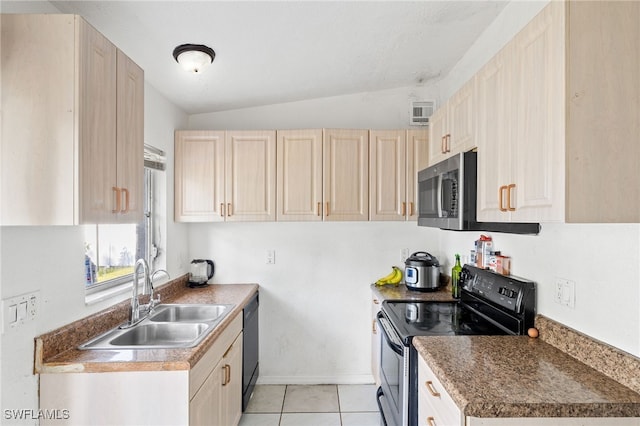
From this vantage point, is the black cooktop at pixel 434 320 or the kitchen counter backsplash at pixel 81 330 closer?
the kitchen counter backsplash at pixel 81 330

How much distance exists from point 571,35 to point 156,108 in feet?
7.87

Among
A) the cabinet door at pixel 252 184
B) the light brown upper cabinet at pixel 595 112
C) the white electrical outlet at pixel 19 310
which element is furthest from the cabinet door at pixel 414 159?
the white electrical outlet at pixel 19 310

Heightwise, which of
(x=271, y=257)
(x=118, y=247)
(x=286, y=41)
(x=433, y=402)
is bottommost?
(x=433, y=402)

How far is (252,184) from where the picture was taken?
2.84 m

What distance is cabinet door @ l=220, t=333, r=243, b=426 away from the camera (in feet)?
6.69

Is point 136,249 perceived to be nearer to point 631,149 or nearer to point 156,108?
point 156,108

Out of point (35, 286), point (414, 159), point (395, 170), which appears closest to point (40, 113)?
point (35, 286)

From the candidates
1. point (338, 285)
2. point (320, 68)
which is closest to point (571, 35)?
point (320, 68)

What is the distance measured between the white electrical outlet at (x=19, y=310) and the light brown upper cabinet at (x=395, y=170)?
2.14 m

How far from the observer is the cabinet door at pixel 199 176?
9.34 ft

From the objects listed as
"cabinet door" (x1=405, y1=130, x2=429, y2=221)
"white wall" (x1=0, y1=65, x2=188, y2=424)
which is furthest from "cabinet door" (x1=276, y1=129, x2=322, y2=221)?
"white wall" (x1=0, y1=65, x2=188, y2=424)

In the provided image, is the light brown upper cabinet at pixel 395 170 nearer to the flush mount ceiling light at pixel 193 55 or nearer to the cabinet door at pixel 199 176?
the cabinet door at pixel 199 176

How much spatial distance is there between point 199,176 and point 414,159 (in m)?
1.73

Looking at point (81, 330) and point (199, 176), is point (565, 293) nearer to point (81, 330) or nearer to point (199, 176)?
point (81, 330)
